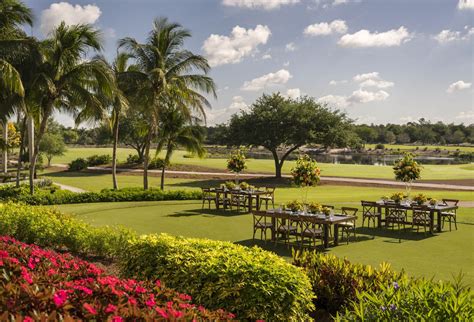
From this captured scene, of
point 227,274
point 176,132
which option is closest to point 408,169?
point 227,274

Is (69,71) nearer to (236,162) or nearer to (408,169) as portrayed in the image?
(236,162)

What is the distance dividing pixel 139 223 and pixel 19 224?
5.94 m

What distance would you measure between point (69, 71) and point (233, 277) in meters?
18.7

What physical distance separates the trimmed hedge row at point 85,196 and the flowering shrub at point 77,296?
16.4 m

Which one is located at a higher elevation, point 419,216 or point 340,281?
point 340,281

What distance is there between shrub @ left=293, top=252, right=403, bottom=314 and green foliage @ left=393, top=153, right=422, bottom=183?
1006 cm

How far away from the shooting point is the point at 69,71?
21266mm

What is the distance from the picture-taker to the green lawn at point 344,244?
10675 mm

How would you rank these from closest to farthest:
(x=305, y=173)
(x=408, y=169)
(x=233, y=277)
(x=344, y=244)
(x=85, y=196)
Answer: (x=233, y=277), (x=344, y=244), (x=305, y=173), (x=408, y=169), (x=85, y=196)

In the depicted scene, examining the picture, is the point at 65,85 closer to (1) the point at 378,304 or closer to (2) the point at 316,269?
(2) the point at 316,269

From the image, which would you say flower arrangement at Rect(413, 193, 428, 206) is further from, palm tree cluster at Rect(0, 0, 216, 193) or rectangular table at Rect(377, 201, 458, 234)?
palm tree cluster at Rect(0, 0, 216, 193)

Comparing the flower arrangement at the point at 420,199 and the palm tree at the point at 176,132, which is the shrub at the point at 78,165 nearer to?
the palm tree at the point at 176,132

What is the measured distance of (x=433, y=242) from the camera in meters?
13.3

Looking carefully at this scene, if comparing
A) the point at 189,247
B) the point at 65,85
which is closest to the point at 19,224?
the point at 189,247
